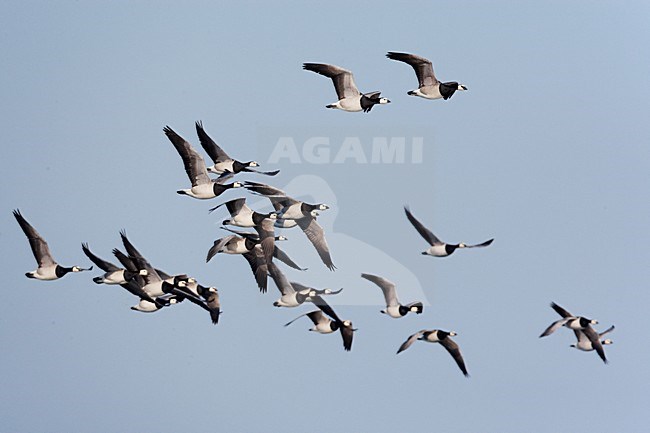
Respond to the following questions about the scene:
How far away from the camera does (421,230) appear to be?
30.5 meters

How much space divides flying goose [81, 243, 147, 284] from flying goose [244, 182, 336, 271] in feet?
9.55

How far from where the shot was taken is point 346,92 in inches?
1115

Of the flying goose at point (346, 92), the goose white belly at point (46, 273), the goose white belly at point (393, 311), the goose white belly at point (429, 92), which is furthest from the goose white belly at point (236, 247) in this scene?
the goose white belly at point (429, 92)

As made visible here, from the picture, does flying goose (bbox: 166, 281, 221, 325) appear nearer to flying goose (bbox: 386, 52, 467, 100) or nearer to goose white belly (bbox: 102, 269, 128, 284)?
goose white belly (bbox: 102, 269, 128, 284)

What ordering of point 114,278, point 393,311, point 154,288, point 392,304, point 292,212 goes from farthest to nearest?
point 392,304 → point 393,311 → point 114,278 → point 154,288 → point 292,212

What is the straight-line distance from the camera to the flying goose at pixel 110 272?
98.7ft

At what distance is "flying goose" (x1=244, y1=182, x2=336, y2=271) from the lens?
29062mm

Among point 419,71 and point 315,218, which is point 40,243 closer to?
point 315,218

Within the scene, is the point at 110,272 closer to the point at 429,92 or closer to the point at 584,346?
the point at 429,92

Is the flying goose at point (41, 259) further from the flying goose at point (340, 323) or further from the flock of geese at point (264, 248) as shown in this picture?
the flying goose at point (340, 323)

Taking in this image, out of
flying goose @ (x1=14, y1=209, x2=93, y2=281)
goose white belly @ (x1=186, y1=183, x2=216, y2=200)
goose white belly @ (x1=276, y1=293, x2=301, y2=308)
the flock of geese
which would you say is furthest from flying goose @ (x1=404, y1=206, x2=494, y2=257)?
flying goose @ (x1=14, y1=209, x2=93, y2=281)

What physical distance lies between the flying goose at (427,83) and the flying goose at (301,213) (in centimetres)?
296

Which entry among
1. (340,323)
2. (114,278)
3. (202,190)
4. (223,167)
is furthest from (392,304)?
(114,278)

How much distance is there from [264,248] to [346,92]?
354 cm
